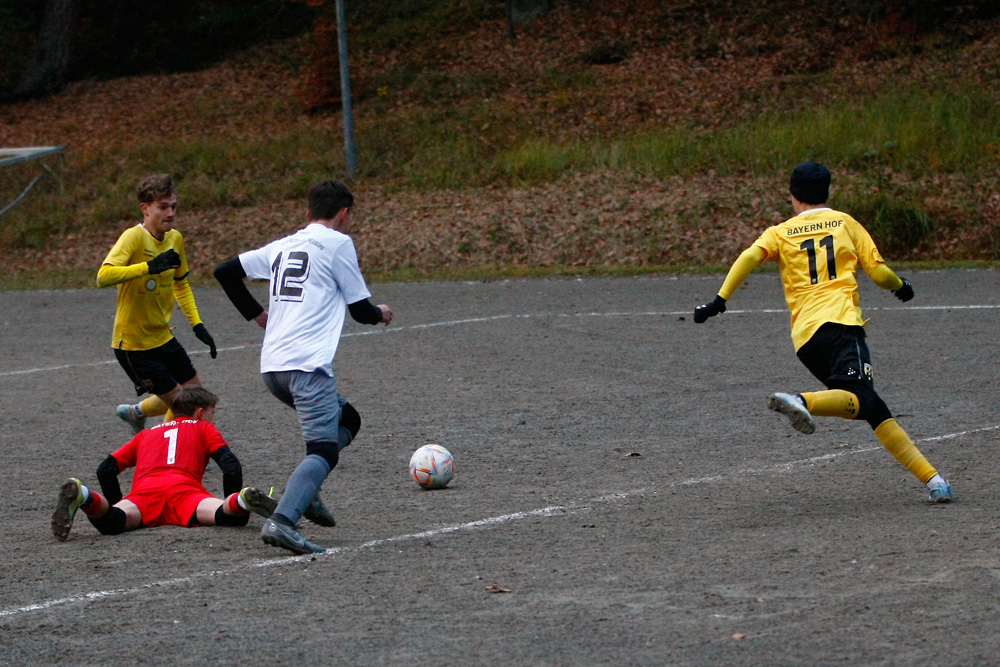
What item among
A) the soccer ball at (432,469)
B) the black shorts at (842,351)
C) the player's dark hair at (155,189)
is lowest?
the soccer ball at (432,469)

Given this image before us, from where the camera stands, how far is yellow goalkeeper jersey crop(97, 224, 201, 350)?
7.98 meters

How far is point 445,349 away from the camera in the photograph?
12484 millimetres

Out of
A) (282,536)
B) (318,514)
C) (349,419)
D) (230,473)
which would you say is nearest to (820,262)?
(349,419)

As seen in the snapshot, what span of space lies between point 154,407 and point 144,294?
832 millimetres

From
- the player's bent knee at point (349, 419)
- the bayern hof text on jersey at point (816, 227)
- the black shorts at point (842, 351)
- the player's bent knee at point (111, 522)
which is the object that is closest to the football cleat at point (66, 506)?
the player's bent knee at point (111, 522)

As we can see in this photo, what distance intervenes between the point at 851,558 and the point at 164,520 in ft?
11.5

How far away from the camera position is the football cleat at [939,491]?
6262 millimetres

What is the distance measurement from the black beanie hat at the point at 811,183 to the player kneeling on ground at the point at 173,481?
134 inches

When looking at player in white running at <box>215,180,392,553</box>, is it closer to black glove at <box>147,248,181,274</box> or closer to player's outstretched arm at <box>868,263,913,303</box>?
black glove at <box>147,248,181,274</box>

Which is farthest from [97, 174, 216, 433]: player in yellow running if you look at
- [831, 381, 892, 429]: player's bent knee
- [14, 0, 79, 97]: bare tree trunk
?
[14, 0, 79, 97]: bare tree trunk

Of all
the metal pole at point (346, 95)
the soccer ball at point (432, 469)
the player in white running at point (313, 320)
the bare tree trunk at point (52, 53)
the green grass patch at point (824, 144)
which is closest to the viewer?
the player in white running at point (313, 320)

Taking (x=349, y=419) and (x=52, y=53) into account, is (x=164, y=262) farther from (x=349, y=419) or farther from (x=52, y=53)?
(x=52, y=53)

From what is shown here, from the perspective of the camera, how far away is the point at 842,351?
252 inches

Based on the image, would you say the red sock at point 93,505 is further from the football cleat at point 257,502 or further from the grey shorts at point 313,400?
the grey shorts at point 313,400
